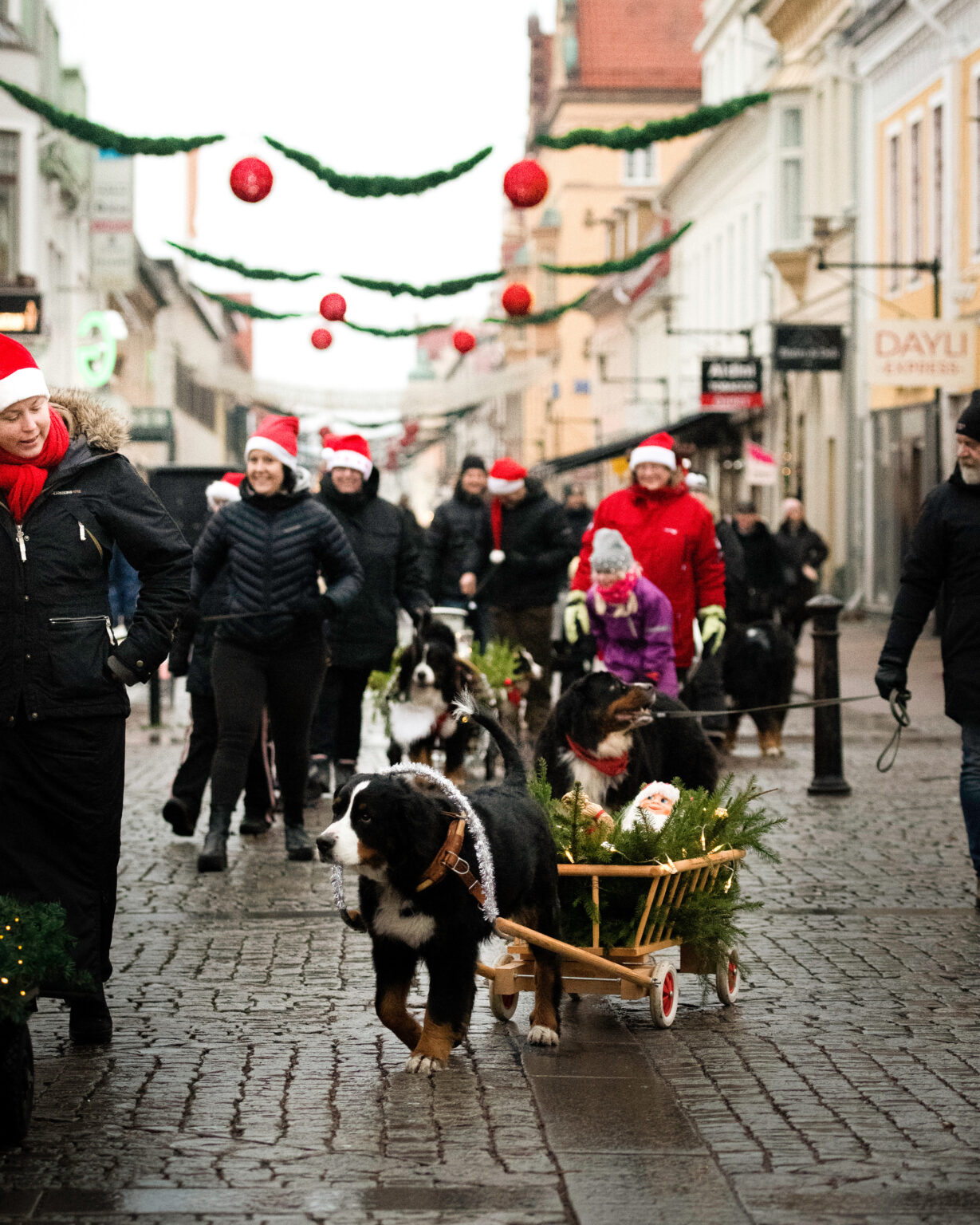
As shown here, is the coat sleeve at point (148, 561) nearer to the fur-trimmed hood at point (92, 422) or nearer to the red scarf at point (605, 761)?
the fur-trimmed hood at point (92, 422)

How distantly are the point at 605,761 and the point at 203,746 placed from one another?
10.3 ft

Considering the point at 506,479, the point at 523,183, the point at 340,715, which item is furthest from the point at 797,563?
the point at 340,715

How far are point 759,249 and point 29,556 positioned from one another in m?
38.2

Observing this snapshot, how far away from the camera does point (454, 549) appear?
14.5 m

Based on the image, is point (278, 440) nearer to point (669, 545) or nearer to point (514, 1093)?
point (669, 545)

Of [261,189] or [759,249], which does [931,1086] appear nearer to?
[261,189]

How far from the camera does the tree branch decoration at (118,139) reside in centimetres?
1300

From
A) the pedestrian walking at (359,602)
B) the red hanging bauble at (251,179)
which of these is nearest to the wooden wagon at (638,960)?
the pedestrian walking at (359,602)

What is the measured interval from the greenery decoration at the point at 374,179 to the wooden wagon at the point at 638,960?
7.31m

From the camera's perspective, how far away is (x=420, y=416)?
4078 centimetres

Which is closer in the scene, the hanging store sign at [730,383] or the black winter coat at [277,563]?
the black winter coat at [277,563]

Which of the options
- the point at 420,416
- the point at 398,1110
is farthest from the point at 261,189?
the point at 420,416

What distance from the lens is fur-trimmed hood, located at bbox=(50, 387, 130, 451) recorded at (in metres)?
6.24

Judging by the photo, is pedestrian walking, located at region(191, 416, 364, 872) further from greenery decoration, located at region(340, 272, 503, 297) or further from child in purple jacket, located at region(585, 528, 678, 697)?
greenery decoration, located at region(340, 272, 503, 297)
